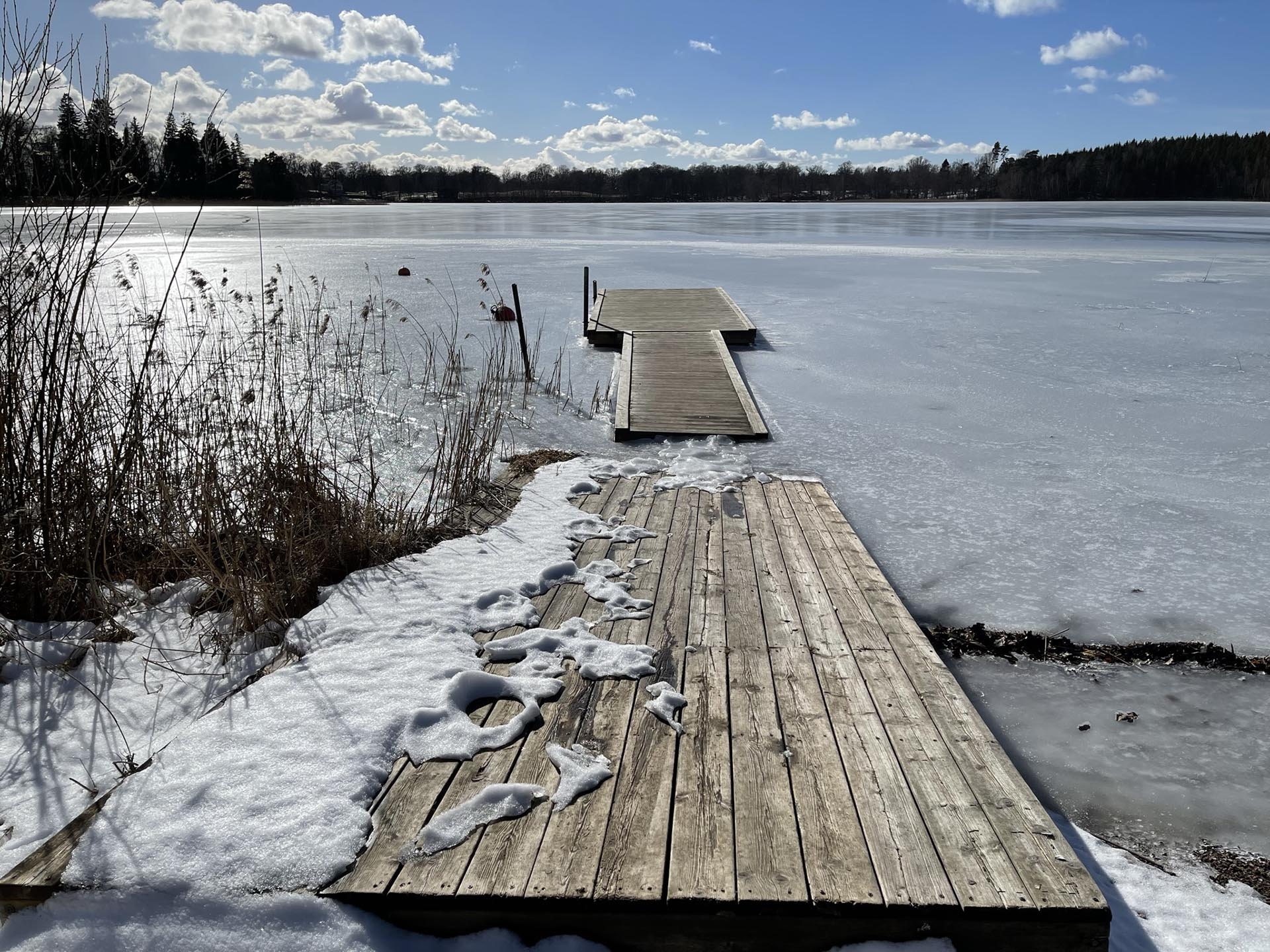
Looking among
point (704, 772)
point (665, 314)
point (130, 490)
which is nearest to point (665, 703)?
point (704, 772)

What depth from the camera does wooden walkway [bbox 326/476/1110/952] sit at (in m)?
1.84

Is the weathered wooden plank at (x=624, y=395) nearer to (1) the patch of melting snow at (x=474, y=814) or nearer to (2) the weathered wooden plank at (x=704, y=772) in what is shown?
(2) the weathered wooden plank at (x=704, y=772)

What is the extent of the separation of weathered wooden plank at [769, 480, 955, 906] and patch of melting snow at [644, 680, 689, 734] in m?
0.48

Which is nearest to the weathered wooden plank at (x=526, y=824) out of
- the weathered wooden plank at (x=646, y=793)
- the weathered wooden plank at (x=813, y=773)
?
the weathered wooden plank at (x=646, y=793)

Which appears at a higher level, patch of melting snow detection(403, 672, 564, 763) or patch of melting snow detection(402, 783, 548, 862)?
patch of melting snow detection(403, 672, 564, 763)

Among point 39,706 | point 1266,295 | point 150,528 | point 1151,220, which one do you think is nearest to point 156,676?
point 39,706

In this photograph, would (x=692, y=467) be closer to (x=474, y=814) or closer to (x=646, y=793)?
(x=646, y=793)

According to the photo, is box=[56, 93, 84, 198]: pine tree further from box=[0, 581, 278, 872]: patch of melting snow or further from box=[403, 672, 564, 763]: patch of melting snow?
box=[403, 672, 564, 763]: patch of melting snow

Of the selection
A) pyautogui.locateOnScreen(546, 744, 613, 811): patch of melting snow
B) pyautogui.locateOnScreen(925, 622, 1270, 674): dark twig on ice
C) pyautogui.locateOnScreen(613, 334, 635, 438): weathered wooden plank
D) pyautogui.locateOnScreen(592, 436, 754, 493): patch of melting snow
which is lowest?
pyautogui.locateOnScreen(925, 622, 1270, 674): dark twig on ice

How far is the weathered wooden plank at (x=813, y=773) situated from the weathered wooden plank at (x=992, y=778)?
→ 0.34m

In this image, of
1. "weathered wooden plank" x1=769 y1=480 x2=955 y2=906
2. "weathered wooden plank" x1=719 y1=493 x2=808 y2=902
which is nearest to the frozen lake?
"weathered wooden plank" x1=769 y1=480 x2=955 y2=906

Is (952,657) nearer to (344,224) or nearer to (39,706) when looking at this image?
(39,706)

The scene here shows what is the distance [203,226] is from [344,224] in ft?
17.9

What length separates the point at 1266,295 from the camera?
13445mm
